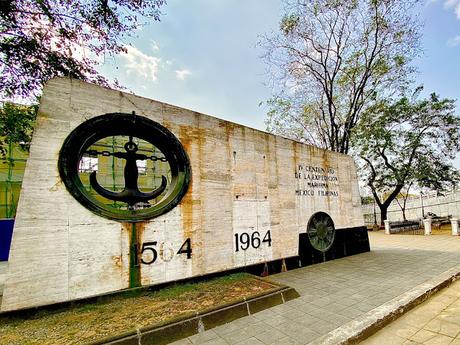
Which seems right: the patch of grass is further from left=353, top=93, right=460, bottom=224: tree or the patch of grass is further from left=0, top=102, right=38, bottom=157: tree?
left=353, top=93, right=460, bottom=224: tree

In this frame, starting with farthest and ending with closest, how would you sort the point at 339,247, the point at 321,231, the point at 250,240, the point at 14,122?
the point at 339,247 < the point at 321,231 < the point at 14,122 < the point at 250,240

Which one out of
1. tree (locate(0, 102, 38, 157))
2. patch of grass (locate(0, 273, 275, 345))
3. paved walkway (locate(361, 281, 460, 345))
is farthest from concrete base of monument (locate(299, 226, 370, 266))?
tree (locate(0, 102, 38, 157))

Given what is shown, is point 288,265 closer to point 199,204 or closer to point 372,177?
point 199,204

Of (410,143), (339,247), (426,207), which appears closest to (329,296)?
(339,247)

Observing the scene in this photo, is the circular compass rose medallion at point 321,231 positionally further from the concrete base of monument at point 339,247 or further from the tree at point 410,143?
the tree at point 410,143

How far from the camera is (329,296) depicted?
4.18 metres

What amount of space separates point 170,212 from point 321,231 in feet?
15.2

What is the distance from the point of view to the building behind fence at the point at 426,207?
20031 mm

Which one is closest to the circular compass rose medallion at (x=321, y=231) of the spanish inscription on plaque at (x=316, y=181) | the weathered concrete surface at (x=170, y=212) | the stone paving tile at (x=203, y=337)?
the weathered concrete surface at (x=170, y=212)

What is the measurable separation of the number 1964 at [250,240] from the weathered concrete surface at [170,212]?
0.09 metres

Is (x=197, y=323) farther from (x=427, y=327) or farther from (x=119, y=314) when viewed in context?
(x=427, y=327)

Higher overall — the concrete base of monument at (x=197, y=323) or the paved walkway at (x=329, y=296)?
the concrete base of monument at (x=197, y=323)

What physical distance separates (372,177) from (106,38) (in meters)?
19.5

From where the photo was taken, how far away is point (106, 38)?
7215 mm
